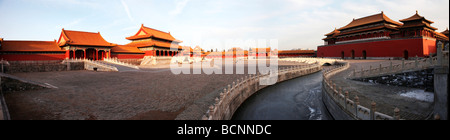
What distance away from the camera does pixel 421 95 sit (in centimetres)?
894

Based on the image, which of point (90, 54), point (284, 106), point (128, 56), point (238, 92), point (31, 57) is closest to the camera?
point (238, 92)

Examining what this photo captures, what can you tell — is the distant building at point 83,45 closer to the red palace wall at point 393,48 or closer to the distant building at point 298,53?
the red palace wall at point 393,48

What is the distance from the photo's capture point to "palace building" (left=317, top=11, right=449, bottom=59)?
2733cm

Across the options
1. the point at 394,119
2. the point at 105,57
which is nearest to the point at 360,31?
the point at 394,119

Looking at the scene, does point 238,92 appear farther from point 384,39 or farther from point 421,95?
point 384,39

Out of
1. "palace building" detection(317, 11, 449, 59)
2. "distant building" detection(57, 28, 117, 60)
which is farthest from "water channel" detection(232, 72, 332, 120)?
"distant building" detection(57, 28, 117, 60)

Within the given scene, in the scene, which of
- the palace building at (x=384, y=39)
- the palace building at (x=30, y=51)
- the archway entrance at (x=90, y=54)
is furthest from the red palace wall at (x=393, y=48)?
the palace building at (x=30, y=51)

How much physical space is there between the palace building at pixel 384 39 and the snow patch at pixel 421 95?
951 inches

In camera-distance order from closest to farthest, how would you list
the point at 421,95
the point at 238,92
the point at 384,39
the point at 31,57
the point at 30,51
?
1. the point at 421,95
2. the point at 238,92
3. the point at 30,51
4. the point at 31,57
5. the point at 384,39

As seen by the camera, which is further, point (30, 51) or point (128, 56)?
point (128, 56)

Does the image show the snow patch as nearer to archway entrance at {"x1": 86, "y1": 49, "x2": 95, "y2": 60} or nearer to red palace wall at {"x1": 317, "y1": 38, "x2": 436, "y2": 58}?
red palace wall at {"x1": 317, "y1": 38, "x2": 436, "y2": 58}

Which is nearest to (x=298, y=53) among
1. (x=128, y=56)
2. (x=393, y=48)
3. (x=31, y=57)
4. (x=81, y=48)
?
(x=393, y=48)

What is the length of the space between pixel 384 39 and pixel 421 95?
90.9 feet

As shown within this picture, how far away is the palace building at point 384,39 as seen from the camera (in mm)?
27328
